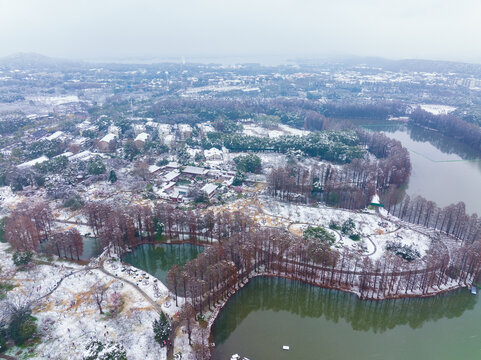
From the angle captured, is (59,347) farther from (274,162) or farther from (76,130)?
(76,130)

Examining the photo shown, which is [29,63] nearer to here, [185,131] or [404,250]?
[185,131]

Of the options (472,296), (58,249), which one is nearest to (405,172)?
(472,296)

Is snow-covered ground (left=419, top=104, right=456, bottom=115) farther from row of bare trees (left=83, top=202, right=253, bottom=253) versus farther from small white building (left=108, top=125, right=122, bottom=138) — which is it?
small white building (left=108, top=125, right=122, bottom=138)

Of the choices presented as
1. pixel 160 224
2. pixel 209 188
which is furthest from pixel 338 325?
pixel 209 188

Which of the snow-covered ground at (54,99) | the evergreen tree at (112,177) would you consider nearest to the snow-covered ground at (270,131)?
the evergreen tree at (112,177)

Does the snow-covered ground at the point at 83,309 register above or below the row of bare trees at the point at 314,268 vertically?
below

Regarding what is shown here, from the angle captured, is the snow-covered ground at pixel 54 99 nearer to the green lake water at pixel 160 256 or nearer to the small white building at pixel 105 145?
the small white building at pixel 105 145
